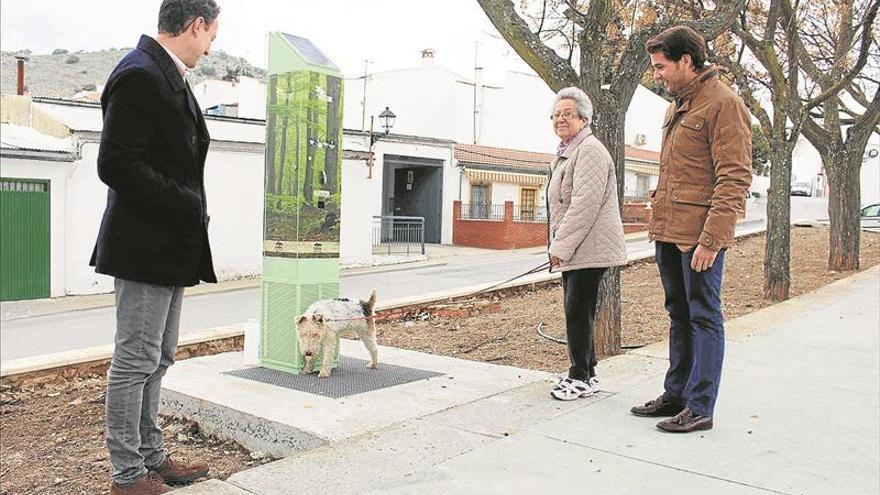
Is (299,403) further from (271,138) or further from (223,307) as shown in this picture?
(223,307)

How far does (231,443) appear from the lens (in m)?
4.44

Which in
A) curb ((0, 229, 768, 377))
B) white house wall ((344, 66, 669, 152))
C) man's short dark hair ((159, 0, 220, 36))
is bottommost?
curb ((0, 229, 768, 377))

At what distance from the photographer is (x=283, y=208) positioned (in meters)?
5.39

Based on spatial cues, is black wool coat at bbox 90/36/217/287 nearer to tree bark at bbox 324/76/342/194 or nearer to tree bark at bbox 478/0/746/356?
tree bark at bbox 324/76/342/194

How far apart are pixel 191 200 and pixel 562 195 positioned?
2390 mm

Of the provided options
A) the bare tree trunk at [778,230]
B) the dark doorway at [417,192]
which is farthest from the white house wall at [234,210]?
the bare tree trunk at [778,230]

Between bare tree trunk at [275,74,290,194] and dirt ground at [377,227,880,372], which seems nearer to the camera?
bare tree trunk at [275,74,290,194]

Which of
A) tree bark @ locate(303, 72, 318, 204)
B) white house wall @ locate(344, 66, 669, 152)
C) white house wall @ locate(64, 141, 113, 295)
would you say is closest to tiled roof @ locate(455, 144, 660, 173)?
white house wall @ locate(344, 66, 669, 152)

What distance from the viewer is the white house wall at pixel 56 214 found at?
1686 cm

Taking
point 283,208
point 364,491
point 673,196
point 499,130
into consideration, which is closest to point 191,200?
point 364,491

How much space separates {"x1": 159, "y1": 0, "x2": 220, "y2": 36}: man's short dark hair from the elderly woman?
2280 millimetres

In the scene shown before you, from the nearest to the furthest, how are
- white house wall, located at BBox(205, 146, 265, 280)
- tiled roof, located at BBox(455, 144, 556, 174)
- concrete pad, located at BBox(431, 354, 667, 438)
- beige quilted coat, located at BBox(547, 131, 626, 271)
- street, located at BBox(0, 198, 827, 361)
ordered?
concrete pad, located at BBox(431, 354, 667, 438) < beige quilted coat, located at BBox(547, 131, 626, 271) < street, located at BBox(0, 198, 827, 361) < white house wall, located at BBox(205, 146, 265, 280) < tiled roof, located at BBox(455, 144, 556, 174)

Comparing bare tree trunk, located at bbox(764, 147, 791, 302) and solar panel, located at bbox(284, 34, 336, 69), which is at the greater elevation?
solar panel, located at bbox(284, 34, 336, 69)

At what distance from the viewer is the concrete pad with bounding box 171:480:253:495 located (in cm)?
312
